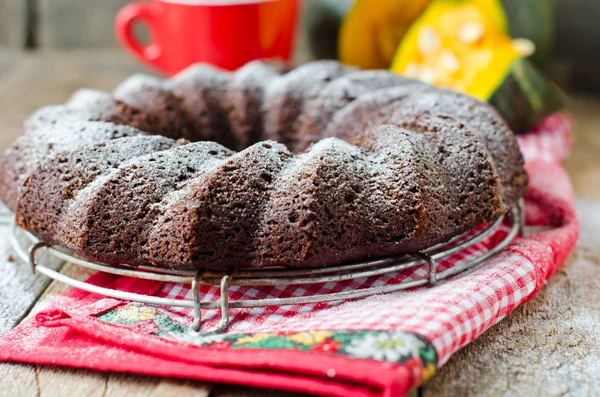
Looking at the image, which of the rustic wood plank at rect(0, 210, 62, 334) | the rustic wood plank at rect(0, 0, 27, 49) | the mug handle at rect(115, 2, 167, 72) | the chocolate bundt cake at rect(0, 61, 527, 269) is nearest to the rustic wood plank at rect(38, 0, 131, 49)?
the rustic wood plank at rect(0, 0, 27, 49)

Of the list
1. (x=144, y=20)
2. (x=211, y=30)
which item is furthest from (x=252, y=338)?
(x=144, y=20)

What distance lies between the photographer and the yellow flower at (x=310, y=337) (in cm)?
88

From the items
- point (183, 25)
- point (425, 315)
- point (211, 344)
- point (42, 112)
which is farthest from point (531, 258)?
point (183, 25)

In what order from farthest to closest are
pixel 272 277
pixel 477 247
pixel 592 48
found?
1. pixel 592 48
2. pixel 477 247
3. pixel 272 277

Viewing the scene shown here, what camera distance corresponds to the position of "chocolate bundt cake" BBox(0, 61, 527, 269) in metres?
0.98

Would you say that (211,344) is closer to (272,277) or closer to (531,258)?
(272,277)

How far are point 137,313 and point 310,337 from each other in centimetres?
27

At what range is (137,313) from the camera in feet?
3.28

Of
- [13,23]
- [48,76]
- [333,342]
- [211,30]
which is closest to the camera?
[333,342]

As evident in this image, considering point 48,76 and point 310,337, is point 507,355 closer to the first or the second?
point 310,337

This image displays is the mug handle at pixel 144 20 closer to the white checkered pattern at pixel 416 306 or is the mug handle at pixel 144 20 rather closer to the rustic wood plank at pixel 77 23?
the rustic wood plank at pixel 77 23

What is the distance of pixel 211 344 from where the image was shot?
35.5 inches

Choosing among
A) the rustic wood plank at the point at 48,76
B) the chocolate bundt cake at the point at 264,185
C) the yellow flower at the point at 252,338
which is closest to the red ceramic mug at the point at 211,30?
the rustic wood plank at the point at 48,76

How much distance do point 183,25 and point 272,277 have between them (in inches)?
42.3
